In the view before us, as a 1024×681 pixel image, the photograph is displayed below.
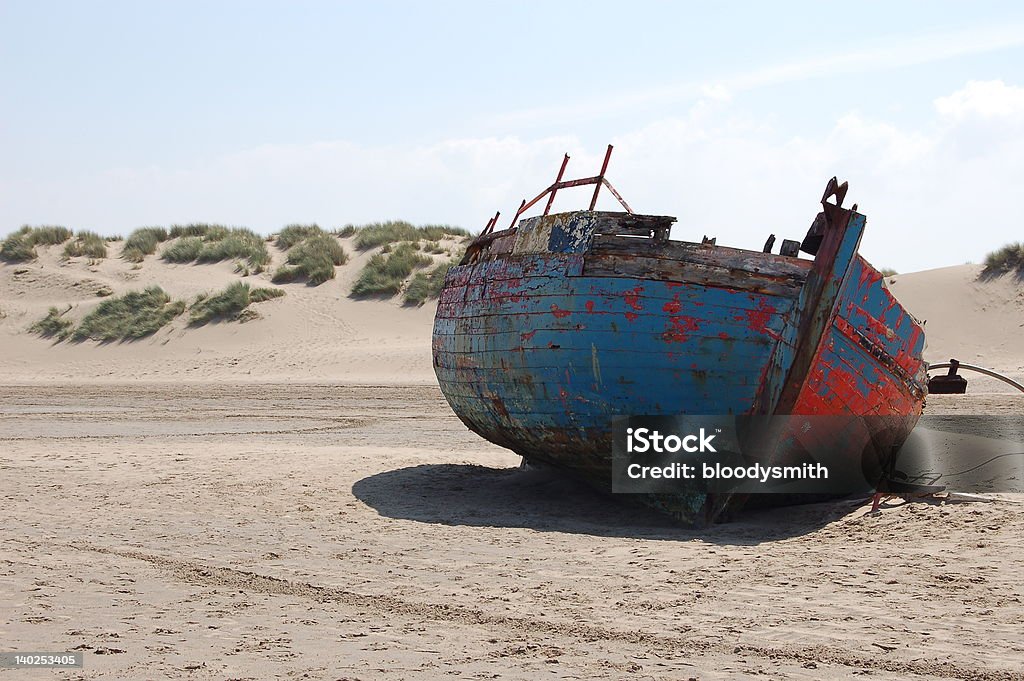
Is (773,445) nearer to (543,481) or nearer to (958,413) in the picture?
(543,481)

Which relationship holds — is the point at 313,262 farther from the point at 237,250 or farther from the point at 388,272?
the point at 237,250

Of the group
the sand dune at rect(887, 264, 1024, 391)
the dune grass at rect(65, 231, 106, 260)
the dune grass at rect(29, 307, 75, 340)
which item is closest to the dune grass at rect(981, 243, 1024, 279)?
the sand dune at rect(887, 264, 1024, 391)

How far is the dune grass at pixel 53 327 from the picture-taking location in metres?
26.3

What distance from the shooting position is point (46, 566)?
5.37 metres

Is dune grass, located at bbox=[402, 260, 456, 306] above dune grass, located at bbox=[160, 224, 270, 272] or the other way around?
the other way around

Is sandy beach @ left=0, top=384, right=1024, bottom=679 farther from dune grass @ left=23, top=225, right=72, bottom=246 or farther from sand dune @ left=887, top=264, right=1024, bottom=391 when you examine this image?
dune grass @ left=23, top=225, right=72, bottom=246

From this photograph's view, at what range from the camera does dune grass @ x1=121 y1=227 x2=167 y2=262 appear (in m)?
32.3

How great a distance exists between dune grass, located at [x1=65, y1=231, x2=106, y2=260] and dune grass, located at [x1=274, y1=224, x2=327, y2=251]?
16.6ft

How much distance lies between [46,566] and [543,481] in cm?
420

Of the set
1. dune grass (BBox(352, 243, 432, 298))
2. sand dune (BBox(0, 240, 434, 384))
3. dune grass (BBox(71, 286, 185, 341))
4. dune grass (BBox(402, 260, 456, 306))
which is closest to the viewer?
sand dune (BBox(0, 240, 434, 384))

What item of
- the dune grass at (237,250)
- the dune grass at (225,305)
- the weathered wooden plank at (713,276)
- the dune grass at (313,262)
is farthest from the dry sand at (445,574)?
the dune grass at (237,250)

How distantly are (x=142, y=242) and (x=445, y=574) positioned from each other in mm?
30143

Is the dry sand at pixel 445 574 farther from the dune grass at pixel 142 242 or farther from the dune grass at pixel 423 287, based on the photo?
the dune grass at pixel 142 242

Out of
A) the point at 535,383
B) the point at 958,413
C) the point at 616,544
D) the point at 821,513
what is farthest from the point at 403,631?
the point at 958,413
